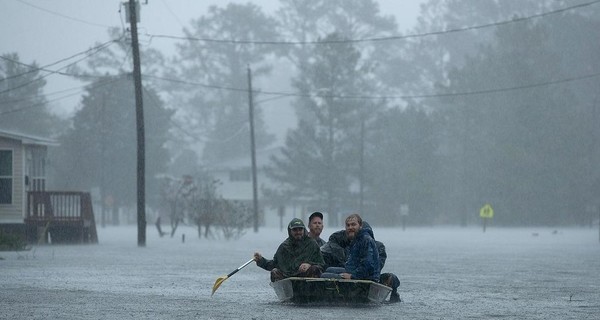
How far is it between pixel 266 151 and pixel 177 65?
16888 millimetres

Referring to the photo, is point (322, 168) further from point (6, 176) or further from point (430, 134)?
point (6, 176)

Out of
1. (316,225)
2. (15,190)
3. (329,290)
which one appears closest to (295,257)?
(316,225)

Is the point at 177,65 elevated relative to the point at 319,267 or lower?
elevated

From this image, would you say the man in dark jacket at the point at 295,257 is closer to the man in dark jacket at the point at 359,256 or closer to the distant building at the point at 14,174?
the man in dark jacket at the point at 359,256

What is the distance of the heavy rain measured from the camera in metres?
21.7

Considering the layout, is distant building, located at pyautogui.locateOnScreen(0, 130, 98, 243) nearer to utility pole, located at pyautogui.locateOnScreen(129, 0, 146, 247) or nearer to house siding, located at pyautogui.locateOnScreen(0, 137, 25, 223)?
house siding, located at pyautogui.locateOnScreen(0, 137, 25, 223)

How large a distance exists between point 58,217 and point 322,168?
46135mm

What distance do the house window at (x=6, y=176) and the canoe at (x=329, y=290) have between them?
2963 centimetres

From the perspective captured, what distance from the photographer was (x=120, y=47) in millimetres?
121562

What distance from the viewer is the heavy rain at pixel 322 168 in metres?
21.7

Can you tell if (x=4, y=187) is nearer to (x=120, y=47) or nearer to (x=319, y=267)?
(x=319, y=267)

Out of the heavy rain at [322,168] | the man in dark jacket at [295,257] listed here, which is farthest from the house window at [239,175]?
the man in dark jacket at [295,257]

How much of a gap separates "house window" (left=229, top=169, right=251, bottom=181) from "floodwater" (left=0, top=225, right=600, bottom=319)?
71210 millimetres

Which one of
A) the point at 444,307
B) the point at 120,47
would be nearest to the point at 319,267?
the point at 444,307
